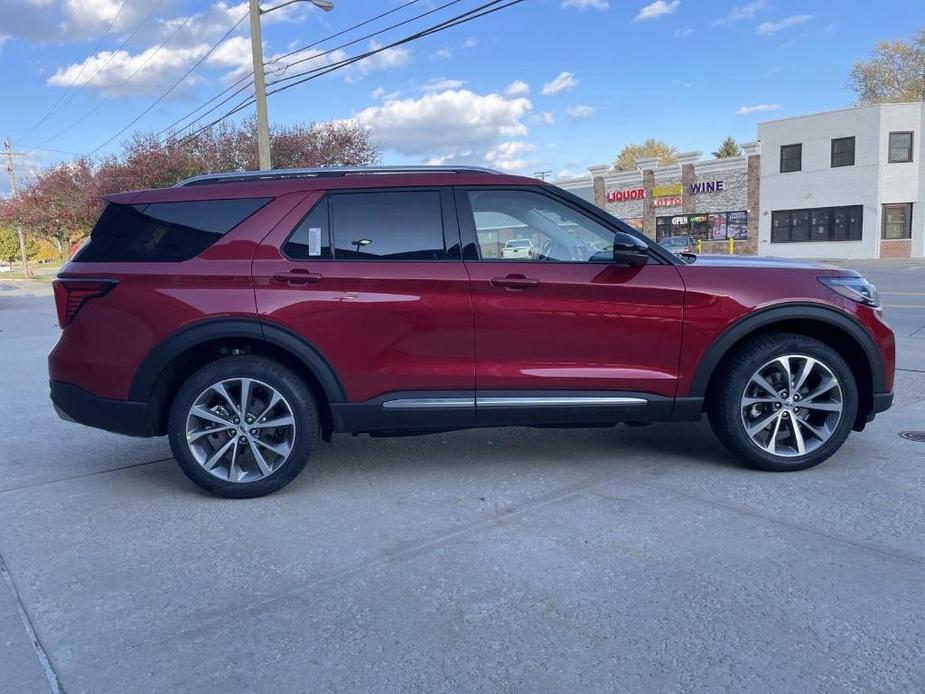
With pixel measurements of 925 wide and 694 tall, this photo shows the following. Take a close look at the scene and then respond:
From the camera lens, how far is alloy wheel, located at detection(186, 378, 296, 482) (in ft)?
13.8

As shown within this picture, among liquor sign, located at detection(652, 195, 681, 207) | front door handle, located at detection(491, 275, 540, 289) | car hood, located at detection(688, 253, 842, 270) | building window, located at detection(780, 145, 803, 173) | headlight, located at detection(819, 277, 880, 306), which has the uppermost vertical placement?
building window, located at detection(780, 145, 803, 173)

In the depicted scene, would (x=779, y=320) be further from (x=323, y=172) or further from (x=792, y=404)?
(x=323, y=172)

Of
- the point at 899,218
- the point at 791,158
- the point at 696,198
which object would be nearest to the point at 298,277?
the point at 899,218

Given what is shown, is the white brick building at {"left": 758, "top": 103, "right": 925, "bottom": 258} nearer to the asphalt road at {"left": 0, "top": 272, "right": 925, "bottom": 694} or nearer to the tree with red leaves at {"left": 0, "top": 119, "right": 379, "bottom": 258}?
the tree with red leaves at {"left": 0, "top": 119, "right": 379, "bottom": 258}

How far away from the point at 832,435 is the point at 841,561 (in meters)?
1.36

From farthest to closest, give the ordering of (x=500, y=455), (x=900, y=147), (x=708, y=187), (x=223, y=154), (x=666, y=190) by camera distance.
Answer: (x=666, y=190) → (x=708, y=187) → (x=900, y=147) → (x=223, y=154) → (x=500, y=455)

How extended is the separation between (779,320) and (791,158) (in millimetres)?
37326

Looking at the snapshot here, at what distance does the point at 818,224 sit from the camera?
36.9 meters

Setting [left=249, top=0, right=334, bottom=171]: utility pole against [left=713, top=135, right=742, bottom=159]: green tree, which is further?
[left=713, top=135, right=742, bottom=159]: green tree

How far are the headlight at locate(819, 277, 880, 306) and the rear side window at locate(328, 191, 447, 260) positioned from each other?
237 cm

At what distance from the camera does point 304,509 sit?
4.18m

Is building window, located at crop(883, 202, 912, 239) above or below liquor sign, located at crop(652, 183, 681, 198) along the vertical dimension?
below

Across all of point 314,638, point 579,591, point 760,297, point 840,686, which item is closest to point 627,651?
point 579,591

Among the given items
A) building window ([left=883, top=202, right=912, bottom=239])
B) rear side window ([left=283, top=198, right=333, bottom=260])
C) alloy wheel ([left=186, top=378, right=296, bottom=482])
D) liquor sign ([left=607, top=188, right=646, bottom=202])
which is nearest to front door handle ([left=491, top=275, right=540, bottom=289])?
rear side window ([left=283, top=198, right=333, bottom=260])
